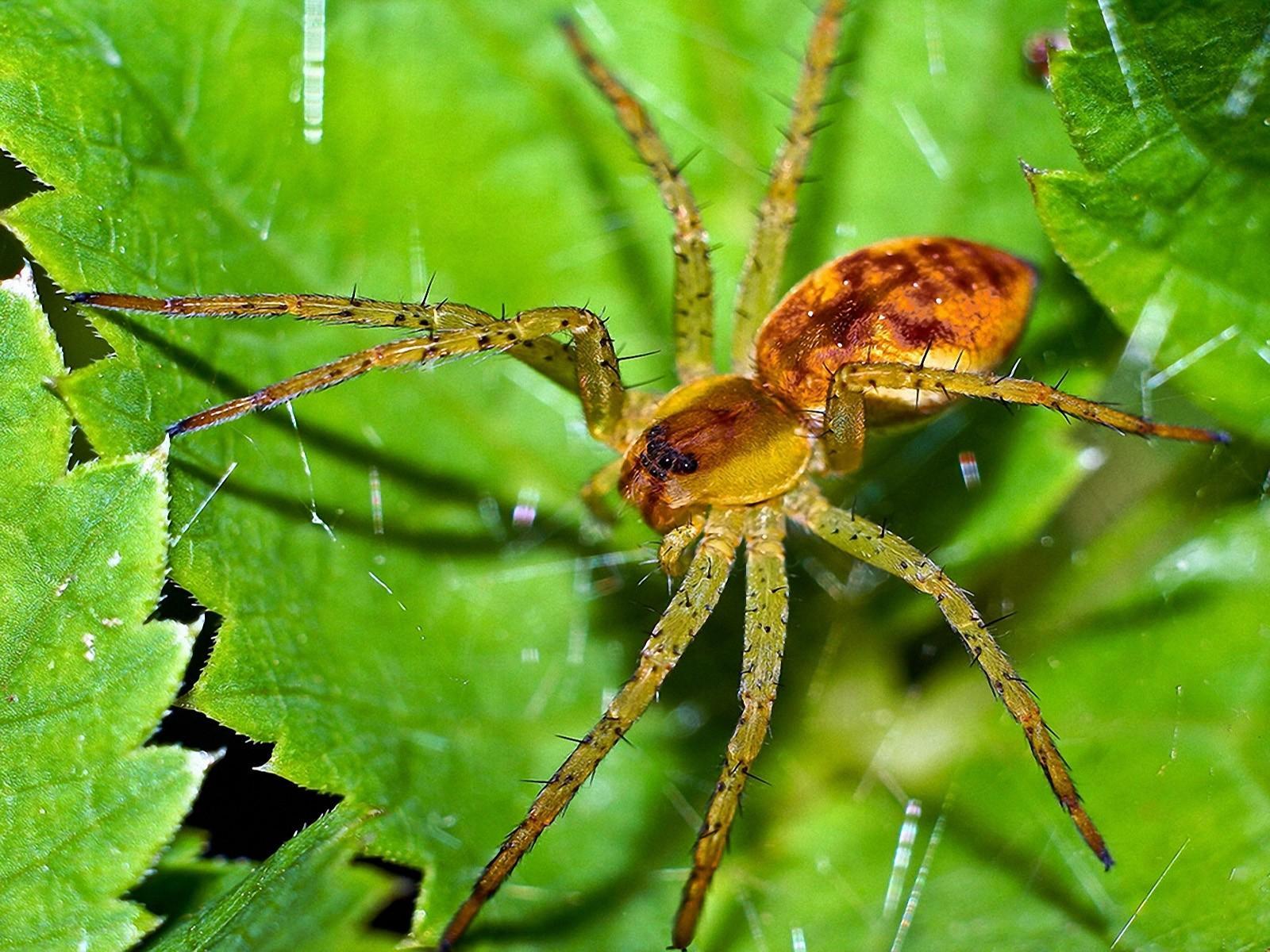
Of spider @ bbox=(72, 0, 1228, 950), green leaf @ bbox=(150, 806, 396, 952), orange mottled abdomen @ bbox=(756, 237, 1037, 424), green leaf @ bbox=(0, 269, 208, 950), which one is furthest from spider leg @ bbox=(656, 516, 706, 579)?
green leaf @ bbox=(0, 269, 208, 950)

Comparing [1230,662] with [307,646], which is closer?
[307,646]

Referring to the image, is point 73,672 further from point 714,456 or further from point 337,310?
point 714,456

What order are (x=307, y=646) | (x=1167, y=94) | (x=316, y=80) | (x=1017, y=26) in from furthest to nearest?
(x=1017, y=26) < (x=316, y=80) < (x=307, y=646) < (x=1167, y=94)

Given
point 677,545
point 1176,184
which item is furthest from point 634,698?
point 1176,184

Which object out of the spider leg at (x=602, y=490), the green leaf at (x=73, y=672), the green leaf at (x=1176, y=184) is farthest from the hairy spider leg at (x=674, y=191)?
the green leaf at (x=73, y=672)

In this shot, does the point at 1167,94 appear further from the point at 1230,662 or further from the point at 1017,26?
the point at 1230,662

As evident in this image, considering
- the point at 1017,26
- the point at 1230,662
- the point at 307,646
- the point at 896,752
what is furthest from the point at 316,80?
the point at 1230,662
